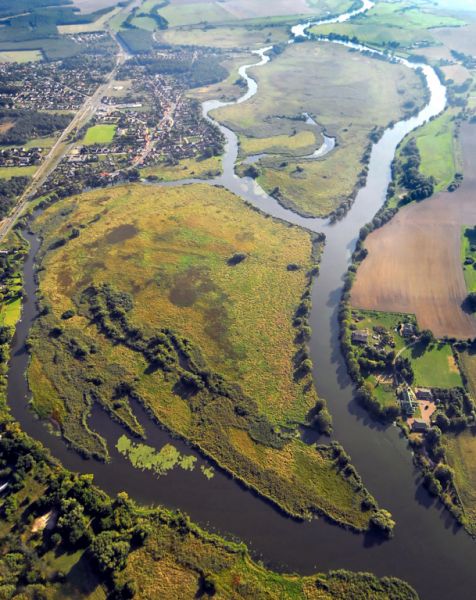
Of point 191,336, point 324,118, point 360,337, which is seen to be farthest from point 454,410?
point 324,118

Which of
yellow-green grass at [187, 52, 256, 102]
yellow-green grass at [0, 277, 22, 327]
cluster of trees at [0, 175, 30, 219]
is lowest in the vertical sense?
yellow-green grass at [0, 277, 22, 327]

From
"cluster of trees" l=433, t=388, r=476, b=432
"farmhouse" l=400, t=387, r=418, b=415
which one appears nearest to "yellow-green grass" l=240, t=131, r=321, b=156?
"farmhouse" l=400, t=387, r=418, b=415

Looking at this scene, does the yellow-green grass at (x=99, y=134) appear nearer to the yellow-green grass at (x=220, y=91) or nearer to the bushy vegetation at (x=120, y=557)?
the yellow-green grass at (x=220, y=91)

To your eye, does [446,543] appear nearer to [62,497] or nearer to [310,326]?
[310,326]

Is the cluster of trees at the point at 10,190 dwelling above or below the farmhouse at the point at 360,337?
above

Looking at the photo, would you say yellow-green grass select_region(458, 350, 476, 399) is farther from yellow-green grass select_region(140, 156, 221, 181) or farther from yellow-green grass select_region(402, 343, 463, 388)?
yellow-green grass select_region(140, 156, 221, 181)

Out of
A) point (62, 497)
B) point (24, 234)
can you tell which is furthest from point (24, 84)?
point (62, 497)

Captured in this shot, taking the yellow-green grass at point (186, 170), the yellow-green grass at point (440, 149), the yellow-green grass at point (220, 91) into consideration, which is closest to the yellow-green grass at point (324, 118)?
the yellow-green grass at point (220, 91)
